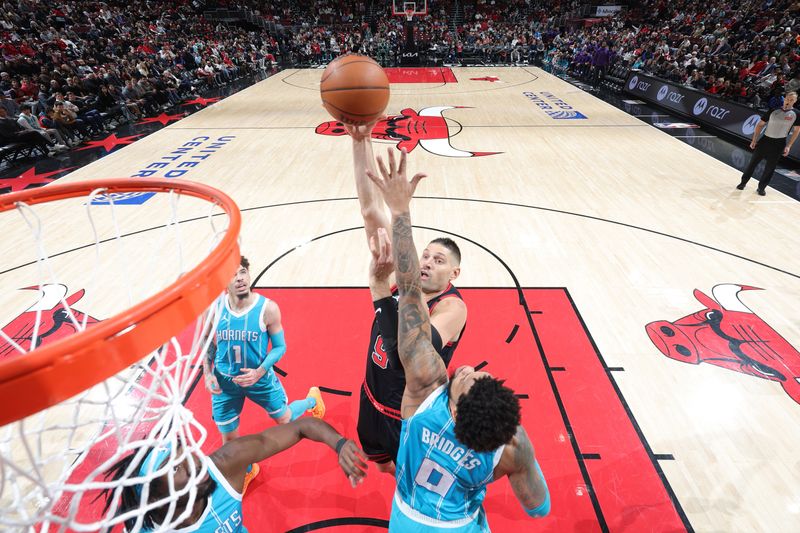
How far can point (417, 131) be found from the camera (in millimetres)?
9984

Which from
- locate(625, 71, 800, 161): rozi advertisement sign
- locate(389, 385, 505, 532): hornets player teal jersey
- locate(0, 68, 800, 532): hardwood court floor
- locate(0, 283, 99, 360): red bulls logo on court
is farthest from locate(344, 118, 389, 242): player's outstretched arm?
locate(625, 71, 800, 161): rozi advertisement sign

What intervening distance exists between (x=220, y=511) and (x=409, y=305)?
107 centimetres

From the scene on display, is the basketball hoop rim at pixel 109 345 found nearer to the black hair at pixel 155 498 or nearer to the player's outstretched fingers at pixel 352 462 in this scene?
the black hair at pixel 155 498

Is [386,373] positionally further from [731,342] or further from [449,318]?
[731,342]

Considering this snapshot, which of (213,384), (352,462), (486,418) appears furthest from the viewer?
(213,384)

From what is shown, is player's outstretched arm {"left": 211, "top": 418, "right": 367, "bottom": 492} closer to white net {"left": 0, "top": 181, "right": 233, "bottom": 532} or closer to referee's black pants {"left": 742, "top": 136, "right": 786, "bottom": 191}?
white net {"left": 0, "top": 181, "right": 233, "bottom": 532}

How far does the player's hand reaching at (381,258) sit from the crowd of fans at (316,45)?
7648mm

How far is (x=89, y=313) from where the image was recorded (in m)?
4.14

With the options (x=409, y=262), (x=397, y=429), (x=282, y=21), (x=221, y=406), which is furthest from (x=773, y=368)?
(x=282, y=21)

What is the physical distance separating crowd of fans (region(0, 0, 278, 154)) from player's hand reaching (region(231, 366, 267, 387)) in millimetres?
9239

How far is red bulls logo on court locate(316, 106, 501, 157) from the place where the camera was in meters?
8.88

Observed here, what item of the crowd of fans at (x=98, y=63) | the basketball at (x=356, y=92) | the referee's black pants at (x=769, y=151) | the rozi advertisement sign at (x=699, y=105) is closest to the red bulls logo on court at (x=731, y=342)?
the basketball at (x=356, y=92)

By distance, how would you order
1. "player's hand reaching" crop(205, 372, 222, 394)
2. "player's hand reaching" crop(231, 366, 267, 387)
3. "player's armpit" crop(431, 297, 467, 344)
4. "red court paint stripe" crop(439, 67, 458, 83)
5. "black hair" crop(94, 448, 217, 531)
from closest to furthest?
"black hair" crop(94, 448, 217, 531)
"player's armpit" crop(431, 297, 467, 344)
"player's hand reaching" crop(231, 366, 267, 387)
"player's hand reaching" crop(205, 372, 222, 394)
"red court paint stripe" crop(439, 67, 458, 83)

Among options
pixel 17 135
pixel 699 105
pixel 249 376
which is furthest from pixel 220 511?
pixel 699 105
